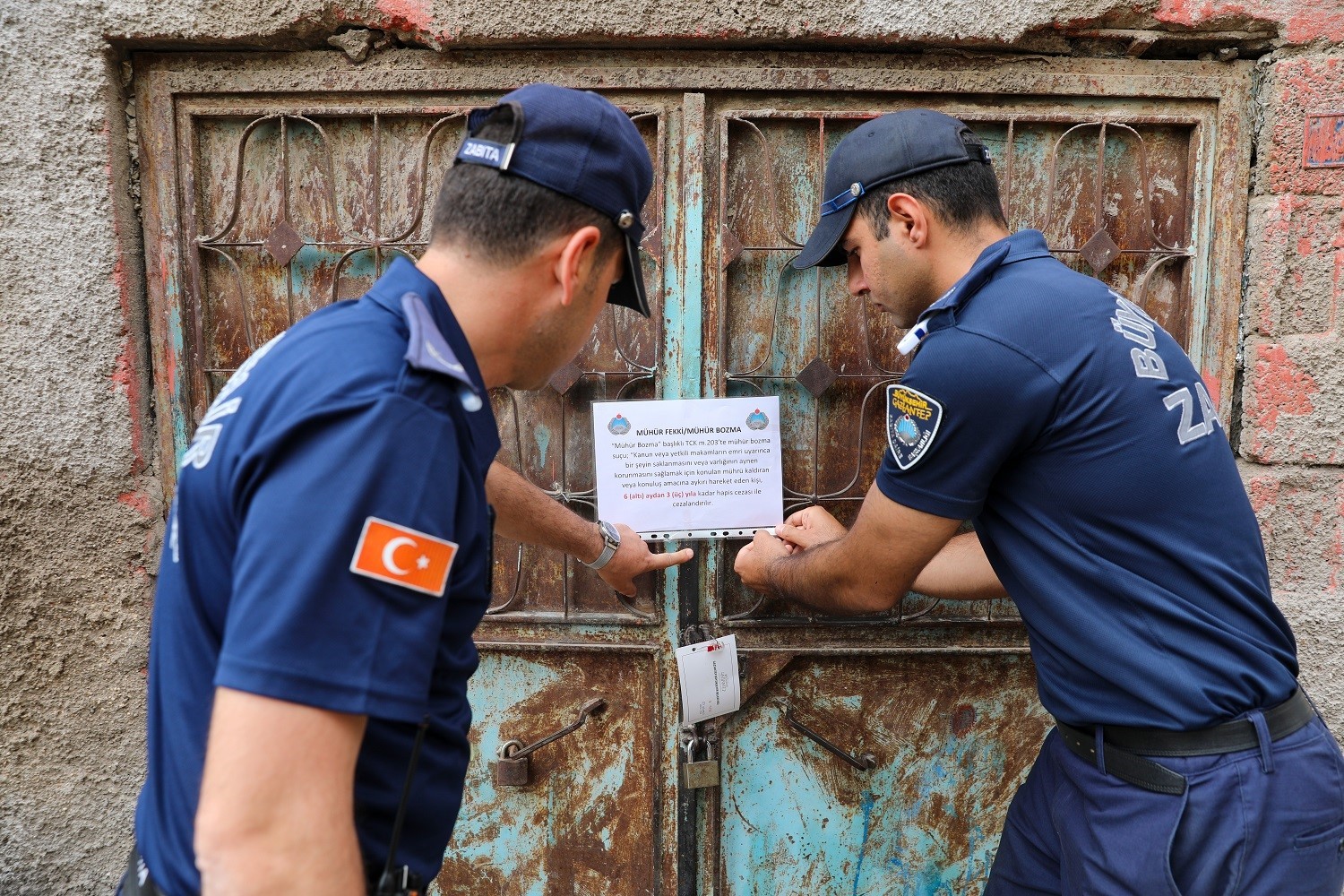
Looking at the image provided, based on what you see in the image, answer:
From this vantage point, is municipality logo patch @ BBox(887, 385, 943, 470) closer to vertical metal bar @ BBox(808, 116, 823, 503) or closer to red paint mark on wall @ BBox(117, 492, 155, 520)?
vertical metal bar @ BBox(808, 116, 823, 503)

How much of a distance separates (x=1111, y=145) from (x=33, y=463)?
2.67 meters

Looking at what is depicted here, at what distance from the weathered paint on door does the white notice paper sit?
11 centimetres

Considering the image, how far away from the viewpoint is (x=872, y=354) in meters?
2.15

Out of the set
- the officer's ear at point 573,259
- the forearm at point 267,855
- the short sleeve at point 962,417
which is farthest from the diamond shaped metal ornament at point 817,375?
the forearm at point 267,855

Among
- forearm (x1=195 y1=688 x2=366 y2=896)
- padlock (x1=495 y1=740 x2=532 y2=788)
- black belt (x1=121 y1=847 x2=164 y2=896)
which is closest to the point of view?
forearm (x1=195 y1=688 x2=366 y2=896)

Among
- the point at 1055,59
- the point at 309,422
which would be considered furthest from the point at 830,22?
the point at 309,422

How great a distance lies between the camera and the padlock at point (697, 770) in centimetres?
213

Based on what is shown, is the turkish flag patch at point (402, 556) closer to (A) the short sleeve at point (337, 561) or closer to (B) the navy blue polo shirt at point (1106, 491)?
(A) the short sleeve at point (337, 561)

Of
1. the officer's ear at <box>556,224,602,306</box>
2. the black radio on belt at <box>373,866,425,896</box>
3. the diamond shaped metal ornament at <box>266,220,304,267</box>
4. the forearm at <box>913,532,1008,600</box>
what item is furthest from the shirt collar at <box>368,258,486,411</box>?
the forearm at <box>913,532,1008,600</box>

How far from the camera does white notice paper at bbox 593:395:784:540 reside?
2.05 meters

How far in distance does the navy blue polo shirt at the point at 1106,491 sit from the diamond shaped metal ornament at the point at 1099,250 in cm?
61

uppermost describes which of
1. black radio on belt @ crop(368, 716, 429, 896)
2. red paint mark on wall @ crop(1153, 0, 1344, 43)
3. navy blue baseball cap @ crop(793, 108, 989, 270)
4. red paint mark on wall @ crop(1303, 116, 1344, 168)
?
red paint mark on wall @ crop(1153, 0, 1344, 43)

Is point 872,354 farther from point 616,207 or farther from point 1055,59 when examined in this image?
point 616,207

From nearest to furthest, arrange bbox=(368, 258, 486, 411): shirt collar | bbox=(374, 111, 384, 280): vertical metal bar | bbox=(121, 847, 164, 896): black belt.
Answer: bbox=(368, 258, 486, 411): shirt collar < bbox=(121, 847, 164, 896): black belt < bbox=(374, 111, 384, 280): vertical metal bar
